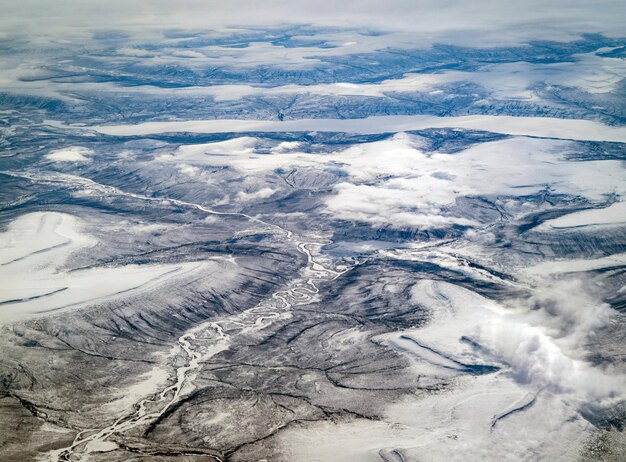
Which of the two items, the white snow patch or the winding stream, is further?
the white snow patch

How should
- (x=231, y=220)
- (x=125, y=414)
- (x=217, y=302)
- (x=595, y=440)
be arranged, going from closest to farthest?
(x=595, y=440) < (x=125, y=414) < (x=217, y=302) < (x=231, y=220)

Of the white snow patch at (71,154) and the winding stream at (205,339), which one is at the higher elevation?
the white snow patch at (71,154)

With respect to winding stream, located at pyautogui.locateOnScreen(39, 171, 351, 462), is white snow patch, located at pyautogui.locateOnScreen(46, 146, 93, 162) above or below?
above

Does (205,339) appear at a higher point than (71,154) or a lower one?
lower

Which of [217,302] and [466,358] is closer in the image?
[466,358]

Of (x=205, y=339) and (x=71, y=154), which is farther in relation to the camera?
(x=71, y=154)

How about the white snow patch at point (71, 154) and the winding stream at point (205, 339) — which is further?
the white snow patch at point (71, 154)

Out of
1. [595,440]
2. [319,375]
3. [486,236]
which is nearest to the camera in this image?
[595,440]

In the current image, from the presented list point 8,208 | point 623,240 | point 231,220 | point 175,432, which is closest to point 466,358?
point 175,432

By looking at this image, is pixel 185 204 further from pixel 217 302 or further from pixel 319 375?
pixel 319 375

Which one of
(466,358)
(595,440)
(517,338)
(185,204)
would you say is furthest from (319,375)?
(185,204)
